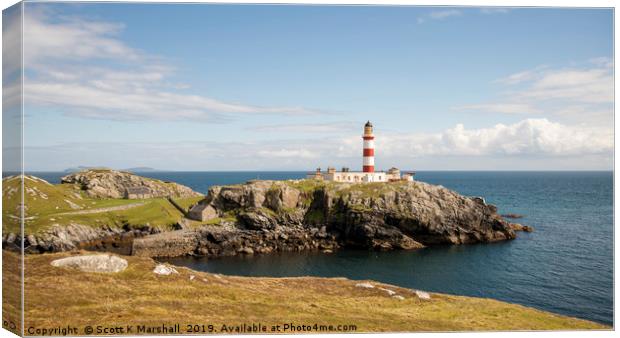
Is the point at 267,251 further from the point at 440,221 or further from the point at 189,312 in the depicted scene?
the point at 189,312

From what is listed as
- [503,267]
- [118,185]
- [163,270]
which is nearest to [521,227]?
[503,267]

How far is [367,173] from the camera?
7506cm

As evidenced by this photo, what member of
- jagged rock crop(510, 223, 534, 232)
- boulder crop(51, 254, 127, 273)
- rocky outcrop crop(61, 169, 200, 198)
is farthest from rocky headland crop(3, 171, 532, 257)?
boulder crop(51, 254, 127, 273)

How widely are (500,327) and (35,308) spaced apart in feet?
71.6

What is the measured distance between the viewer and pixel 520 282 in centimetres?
4281

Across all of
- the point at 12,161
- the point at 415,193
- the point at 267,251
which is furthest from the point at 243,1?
the point at 415,193

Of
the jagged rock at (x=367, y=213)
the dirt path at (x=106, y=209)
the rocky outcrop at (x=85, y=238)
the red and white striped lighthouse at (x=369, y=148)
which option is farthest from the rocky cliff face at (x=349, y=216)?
the dirt path at (x=106, y=209)

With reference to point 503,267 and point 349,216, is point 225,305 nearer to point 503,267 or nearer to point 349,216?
point 503,267

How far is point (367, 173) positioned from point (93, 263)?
186 ft

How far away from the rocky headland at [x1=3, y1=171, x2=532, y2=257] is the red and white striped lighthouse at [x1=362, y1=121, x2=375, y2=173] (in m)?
4.72

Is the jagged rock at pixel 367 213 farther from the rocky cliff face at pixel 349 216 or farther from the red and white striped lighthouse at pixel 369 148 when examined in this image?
the red and white striped lighthouse at pixel 369 148

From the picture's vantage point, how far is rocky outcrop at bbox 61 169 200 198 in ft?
283

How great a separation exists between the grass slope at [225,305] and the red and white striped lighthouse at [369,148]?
1838 inches

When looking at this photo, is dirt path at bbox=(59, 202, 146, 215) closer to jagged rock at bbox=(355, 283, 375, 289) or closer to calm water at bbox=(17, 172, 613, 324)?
calm water at bbox=(17, 172, 613, 324)
